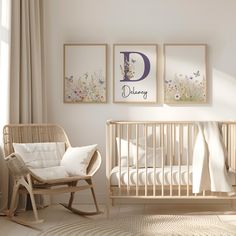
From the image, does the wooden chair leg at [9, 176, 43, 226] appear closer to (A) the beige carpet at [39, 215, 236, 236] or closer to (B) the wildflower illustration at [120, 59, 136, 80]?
(A) the beige carpet at [39, 215, 236, 236]

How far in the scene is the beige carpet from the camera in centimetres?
351

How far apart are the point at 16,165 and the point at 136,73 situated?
1565 mm

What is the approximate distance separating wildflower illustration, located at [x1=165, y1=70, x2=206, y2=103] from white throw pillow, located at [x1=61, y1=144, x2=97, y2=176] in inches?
41.3

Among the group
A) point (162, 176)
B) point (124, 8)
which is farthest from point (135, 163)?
point (124, 8)

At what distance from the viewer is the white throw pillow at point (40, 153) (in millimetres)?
4078

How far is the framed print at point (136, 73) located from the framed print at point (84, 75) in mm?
146

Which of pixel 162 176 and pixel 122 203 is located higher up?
pixel 162 176

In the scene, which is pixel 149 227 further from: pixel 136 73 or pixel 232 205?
pixel 136 73

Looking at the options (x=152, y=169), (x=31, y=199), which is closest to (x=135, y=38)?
(x=152, y=169)

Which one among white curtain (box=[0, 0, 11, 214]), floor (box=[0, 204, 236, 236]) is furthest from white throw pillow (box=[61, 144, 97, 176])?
white curtain (box=[0, 0, 11, 214])

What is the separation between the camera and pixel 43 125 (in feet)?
14.3

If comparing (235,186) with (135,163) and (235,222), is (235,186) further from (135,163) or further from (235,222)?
(135,163)

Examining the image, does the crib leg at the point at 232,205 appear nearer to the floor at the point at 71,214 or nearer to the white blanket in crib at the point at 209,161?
the floor at the point at 71,214

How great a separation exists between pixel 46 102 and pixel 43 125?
0.41 m
